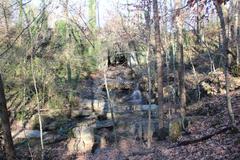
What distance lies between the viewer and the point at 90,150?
17.6 metres

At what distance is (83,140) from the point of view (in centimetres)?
1822

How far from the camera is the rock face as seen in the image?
18.0 metres

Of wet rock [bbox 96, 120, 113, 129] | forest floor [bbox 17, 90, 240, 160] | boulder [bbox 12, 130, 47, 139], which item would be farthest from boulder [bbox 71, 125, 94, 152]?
boulder [bbox 12, 130, 47, 139]

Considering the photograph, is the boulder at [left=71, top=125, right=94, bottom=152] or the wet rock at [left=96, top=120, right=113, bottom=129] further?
the wet rock at [left=96, top=120, right=113, bottom=129]

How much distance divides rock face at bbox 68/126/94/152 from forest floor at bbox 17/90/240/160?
0.45 meters

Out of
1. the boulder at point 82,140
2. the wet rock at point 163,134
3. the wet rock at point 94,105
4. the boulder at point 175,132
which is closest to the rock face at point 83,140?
the boulder at point 82,140

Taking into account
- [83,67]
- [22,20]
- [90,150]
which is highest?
[22,20]

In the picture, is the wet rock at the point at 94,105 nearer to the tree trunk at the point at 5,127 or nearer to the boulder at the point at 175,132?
the boulder at the point at 175,132

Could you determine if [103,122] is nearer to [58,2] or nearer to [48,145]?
[48,145]

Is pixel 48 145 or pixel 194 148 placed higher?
pixel 194 148

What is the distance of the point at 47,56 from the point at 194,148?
19399 millimetres

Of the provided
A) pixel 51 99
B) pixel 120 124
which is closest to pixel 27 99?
pixel 51 99

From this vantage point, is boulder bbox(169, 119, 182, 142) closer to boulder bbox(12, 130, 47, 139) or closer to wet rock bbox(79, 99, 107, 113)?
boulder bbox(12, 130, 47, 139)

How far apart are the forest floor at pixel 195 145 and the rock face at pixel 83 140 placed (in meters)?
0.45
